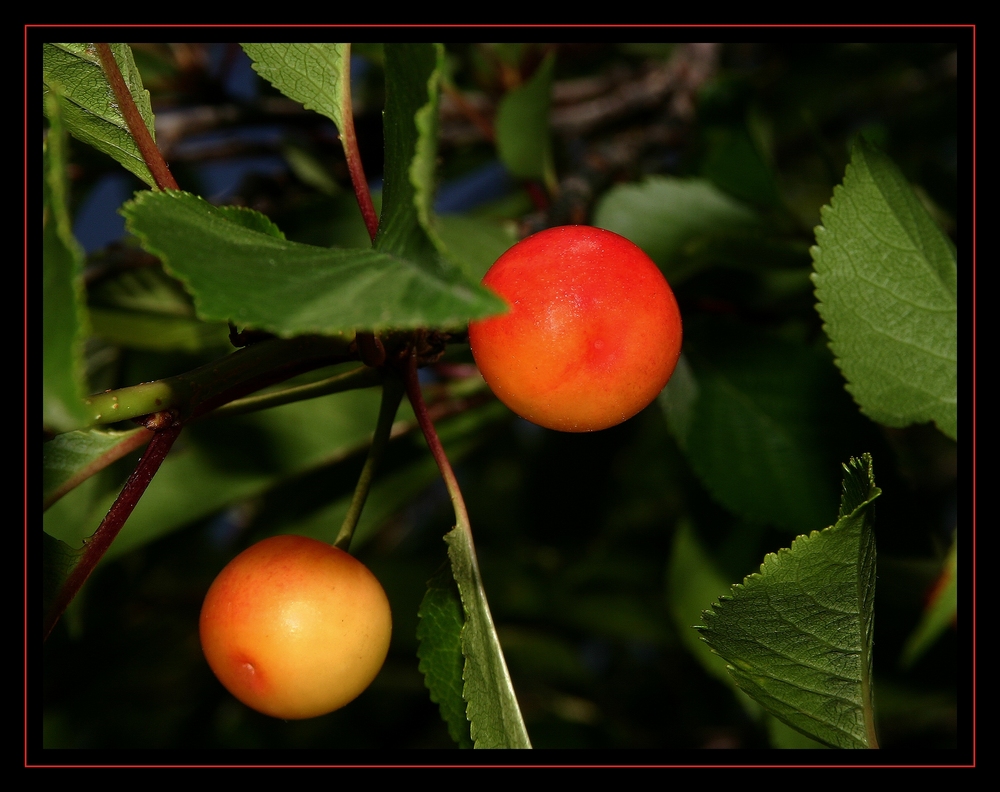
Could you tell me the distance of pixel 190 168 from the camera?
1.57 meters

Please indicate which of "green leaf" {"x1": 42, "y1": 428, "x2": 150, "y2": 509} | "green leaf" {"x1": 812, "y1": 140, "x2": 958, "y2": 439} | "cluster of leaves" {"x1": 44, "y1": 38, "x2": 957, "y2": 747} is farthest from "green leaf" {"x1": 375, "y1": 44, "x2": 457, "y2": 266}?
"green leaf" {"x1": 812, "y1": 140, "x2": 958, "y2": 439}

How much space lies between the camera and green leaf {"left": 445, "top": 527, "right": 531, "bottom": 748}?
0.59 m

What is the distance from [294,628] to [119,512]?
139 mm

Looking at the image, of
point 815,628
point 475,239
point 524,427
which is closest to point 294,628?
point 815,628

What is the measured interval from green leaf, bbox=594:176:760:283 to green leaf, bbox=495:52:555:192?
132mm

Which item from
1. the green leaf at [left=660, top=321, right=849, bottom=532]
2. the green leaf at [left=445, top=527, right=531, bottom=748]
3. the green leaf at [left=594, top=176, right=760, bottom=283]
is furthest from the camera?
the green leaf at [left=594, top=176, right=760, bottom=283]

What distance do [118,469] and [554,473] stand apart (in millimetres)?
924

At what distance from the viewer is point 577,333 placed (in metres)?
0.53

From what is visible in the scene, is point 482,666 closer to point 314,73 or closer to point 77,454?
point 77,454

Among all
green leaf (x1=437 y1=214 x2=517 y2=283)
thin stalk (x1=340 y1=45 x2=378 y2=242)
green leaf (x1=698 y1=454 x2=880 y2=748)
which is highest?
thin stalk (x1=340 y1=45 x2=378 y2=242)

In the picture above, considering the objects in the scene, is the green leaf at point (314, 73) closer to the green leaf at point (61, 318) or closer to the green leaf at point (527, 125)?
the green leaf at point (61, 318)

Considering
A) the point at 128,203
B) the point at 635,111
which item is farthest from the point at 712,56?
the point at 128,203

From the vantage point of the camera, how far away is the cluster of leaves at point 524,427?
492 mm

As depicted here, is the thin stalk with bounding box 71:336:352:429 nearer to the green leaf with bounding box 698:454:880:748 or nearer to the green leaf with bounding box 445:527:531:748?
the green leaf with bounding box 445:527:531:748
